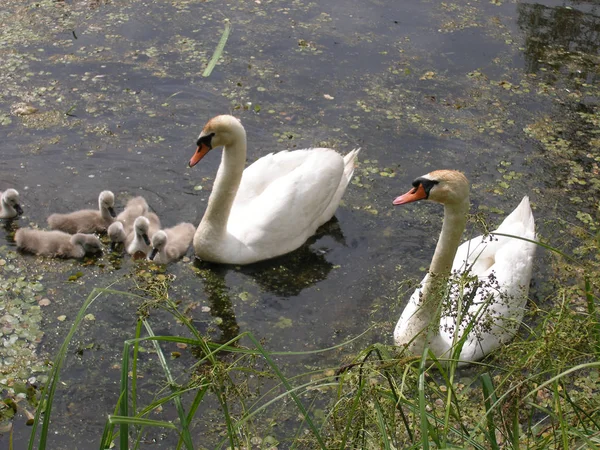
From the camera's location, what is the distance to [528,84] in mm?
10102

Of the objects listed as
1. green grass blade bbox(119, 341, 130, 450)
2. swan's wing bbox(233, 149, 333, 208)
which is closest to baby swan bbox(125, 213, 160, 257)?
swan's wing bbox(233, 149, 333, 208)

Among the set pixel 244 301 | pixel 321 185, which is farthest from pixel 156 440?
pixel 321 185

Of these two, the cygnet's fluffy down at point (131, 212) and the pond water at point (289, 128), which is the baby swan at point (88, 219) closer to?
the cygnet's fluffy down at point (131, 212)

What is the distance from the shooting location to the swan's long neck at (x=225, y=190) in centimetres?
666

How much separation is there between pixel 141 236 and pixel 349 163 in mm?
2246

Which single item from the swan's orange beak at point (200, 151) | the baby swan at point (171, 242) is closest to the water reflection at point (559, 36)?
the swan's orange beak at point (200, 151)

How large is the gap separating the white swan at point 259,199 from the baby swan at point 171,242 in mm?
157

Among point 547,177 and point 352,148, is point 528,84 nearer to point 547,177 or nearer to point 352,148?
point 547,177

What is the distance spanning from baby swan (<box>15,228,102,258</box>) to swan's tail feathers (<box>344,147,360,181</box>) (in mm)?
2524

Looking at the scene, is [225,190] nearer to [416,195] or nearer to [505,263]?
[416,195]

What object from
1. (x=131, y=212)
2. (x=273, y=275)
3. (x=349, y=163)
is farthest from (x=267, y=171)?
(x=131, y=212)

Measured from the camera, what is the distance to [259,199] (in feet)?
23.2

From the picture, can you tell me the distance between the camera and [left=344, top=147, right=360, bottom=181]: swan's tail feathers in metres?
7.59

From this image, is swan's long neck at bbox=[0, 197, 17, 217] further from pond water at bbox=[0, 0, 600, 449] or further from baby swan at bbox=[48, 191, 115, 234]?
baby swan at bbox=[48, 191, 115, 234]
